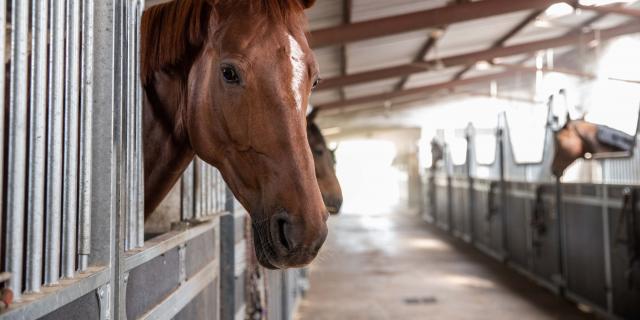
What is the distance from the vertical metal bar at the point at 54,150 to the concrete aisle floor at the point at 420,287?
3.49 metres

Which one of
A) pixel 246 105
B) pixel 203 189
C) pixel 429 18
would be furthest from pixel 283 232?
pixel 429 18

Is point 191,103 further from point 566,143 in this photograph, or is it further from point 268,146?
point 566,143

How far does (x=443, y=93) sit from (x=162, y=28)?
13.5 m

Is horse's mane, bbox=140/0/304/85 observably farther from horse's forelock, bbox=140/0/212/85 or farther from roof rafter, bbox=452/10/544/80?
roof rafter, bbox=452/10/544/80

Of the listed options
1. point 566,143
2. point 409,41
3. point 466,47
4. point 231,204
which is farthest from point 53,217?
point 466,47

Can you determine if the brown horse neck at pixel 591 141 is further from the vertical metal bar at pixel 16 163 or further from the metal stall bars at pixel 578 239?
the vertical metal bar at pixel 16 163

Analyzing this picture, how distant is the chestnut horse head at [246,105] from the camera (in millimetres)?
1060

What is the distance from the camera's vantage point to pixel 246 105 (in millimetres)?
1131

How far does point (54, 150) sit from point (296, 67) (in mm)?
548

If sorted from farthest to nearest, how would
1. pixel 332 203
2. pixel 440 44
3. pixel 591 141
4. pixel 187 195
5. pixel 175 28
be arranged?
1. pixel 440 44
2. pixel 591 141
3. pixel 332 203
4. pixel 187 195
5. pixel 175 28

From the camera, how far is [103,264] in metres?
0.90

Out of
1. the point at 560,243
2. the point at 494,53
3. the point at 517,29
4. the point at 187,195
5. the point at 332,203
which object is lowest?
the point at 560,243

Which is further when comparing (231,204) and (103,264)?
(231,204)

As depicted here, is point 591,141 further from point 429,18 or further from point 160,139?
point 160,139
